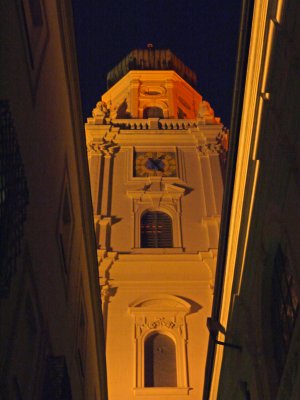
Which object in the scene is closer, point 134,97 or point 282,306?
point 282,306

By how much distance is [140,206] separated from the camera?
32.3 m

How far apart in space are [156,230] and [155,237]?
47cm

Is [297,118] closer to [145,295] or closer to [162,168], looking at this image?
[145,295]

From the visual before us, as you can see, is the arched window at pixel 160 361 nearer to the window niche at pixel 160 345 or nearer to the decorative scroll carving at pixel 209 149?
the window niche at pixel 160 345

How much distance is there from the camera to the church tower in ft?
85.6

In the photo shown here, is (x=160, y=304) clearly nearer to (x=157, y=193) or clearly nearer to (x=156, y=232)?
(x=156, y=232)

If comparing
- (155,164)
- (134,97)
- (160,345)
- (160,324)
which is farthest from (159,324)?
(134,97)

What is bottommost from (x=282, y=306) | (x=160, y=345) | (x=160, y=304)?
(x=160, y=345)

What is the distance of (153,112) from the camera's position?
42062 millimetres

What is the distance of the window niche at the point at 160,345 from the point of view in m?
25.4

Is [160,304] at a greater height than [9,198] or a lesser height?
lesser

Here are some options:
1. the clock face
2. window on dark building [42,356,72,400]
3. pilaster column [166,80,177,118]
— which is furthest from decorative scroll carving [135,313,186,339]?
pilaster column [166,80,177,118]

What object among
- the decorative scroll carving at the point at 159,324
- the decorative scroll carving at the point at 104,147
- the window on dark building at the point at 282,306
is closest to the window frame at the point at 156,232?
the decorative scroll carving at the point at 159,324

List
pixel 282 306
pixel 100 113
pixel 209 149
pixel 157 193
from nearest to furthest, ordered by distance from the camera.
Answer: pixel 282 306, pixel 157 193, pixel 209 149, pixel 100 113
